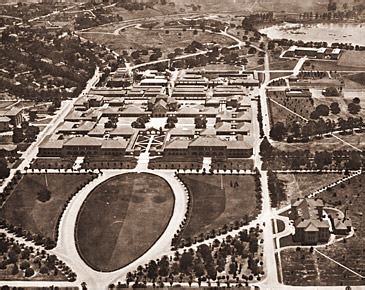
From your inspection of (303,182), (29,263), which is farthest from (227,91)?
(29,263)

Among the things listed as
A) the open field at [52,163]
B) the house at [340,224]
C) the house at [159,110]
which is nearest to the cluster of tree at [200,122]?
the house at [159,110]

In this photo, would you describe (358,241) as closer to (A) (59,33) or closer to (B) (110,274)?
(B) (110,274)

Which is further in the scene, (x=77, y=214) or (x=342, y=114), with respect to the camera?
(x=342, y=114)

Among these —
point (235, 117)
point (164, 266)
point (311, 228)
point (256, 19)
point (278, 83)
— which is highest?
point (311, 228)

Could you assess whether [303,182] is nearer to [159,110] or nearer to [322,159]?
[322,159]

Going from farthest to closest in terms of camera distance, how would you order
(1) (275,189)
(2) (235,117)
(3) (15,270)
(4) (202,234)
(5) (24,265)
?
(2) (235,117), (1) (275,189), (4) (202,234), (5) (24,265), (3) (15,270)

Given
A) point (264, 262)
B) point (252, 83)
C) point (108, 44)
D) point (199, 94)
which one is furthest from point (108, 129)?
point (108, 44)

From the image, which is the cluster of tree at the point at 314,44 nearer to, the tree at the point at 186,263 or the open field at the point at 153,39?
the open field at the point at 153,39
